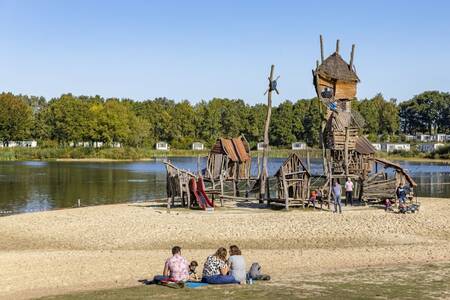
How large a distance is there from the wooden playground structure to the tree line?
299ft

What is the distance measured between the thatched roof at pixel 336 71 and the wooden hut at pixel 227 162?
24.8 feet

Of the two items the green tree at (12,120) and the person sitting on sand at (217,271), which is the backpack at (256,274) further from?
the green tree at (12,120)

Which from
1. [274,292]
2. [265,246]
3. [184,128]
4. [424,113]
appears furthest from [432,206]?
[424,113]

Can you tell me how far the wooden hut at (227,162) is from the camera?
40.8 meters

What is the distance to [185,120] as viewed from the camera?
169m

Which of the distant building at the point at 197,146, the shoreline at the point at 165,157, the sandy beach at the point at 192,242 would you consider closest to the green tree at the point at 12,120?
the shoreline at the point at 165,157

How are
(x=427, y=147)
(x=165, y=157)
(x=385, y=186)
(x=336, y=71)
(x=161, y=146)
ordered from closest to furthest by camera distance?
(x=385, y=186)
(x=336, y=71)
(x=165, y=157)
(x=427, y=147)
(x=161, y=146)

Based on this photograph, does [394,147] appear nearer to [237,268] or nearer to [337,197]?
[337,197]

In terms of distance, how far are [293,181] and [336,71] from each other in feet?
29.5

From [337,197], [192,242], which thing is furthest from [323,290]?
[337,197]

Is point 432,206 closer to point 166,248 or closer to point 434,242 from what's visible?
point 434,242

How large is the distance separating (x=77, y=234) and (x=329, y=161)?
17.1 metres

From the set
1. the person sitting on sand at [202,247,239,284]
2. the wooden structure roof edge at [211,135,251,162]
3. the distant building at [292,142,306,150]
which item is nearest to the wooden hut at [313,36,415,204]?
the wooden structure roof edge at [211,135,251,162]

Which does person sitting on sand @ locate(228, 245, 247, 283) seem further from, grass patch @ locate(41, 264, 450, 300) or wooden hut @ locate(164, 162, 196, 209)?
wooden hut @ locate(164, 162, 196, 209)
